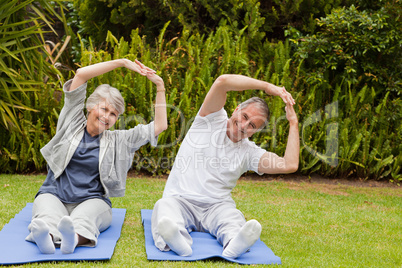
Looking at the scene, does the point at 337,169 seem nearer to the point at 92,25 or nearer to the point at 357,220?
the point at 357,220

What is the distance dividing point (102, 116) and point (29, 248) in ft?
3.19

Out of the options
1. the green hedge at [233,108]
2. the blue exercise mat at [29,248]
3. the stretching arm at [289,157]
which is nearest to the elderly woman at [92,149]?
the blue exercise mat at [29,248]

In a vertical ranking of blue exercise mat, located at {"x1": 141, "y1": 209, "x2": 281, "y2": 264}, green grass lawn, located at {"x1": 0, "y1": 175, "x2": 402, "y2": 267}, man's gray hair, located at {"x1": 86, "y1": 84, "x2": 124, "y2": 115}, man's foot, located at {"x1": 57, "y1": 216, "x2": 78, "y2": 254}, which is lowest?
green grass lawn, located at {"x1": 0, "y1": 175, "x2": 402, "y2": 267}

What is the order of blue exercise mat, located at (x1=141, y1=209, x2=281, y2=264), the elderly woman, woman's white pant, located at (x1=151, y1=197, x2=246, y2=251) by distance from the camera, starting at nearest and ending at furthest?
1. blue exercise mat, located at (x1=141, y1=209, x2=281, y2=264)
2. woman's white pant, located at (x1=151, y1=197, x2=246, y2=251)
3. the elderly woman

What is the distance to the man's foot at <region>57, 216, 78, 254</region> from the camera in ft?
8.37

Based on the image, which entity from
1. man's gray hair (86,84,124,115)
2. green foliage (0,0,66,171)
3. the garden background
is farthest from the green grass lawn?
man's gray hair (86,84,124,115)

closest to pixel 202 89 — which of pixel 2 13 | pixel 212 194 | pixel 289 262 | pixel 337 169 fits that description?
pixel 337 169

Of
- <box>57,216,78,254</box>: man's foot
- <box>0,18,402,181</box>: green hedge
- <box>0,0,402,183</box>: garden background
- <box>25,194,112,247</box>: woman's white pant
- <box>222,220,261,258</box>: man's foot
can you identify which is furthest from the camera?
<box>0,18,402,181</box>: green hedge

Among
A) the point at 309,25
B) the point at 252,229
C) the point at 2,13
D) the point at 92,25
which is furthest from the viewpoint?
the point at 92,25

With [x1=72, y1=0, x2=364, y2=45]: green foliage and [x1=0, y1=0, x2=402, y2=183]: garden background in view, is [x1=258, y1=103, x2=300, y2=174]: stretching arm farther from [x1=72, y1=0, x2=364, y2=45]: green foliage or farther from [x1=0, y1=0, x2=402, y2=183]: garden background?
[x1=72, y1=0, x2=364, y2=45]: green foliage

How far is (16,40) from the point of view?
5.52m

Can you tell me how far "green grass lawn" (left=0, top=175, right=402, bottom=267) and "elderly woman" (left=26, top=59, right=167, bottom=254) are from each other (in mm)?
391

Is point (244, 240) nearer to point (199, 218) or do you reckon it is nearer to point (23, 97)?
point (199, 218)

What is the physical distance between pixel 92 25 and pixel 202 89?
286 centimetres
